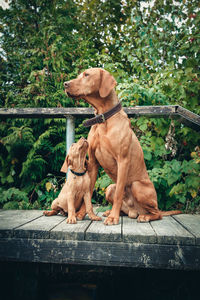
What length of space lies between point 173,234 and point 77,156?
105cm

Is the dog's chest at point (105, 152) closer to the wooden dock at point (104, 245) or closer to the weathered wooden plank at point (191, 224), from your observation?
the wooden dock at point (104, 245)

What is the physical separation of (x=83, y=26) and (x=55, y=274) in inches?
234

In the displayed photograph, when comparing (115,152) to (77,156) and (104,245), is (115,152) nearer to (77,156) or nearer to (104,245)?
(77,156)

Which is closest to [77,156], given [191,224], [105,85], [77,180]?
[77,180]

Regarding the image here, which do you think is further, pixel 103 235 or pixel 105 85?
pixel 105 85

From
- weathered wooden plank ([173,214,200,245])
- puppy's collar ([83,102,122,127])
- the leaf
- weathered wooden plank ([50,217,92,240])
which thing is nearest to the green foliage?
the leaf

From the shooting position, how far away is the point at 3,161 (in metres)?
4.09

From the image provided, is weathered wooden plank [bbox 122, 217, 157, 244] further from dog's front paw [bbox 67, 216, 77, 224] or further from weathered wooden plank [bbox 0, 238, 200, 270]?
dog's front paw [bbox 67, 216, 77, 224]

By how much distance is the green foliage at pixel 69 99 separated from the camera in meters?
3.42

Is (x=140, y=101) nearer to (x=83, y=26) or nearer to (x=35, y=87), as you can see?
(x=35, y=87)

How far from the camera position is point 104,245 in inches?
69.5

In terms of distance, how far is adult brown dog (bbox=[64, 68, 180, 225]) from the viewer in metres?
2.11

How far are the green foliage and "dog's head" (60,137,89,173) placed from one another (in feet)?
3.44

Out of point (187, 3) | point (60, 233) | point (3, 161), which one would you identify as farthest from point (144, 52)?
point (60, 233)
